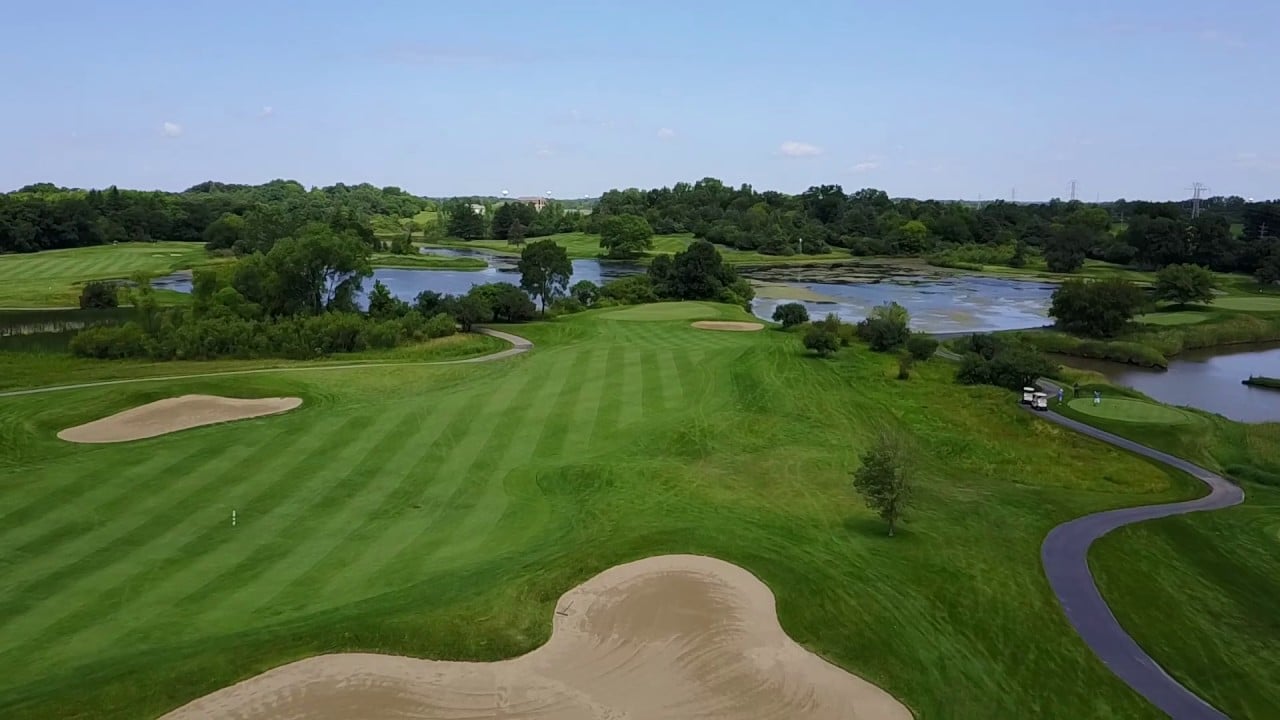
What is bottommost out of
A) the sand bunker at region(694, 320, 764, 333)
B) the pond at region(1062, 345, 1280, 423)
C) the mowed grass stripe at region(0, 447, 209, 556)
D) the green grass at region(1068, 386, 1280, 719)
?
the pond at region(1062, 345, 1280, 423)

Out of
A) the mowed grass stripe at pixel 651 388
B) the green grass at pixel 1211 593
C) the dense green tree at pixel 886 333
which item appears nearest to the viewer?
the green grass at pixel 1211 593

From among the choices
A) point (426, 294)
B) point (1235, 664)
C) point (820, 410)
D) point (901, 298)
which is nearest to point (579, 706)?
point (1235, 664)

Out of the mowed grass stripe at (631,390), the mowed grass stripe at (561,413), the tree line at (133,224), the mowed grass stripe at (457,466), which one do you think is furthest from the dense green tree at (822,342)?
the tree line at (133,224)

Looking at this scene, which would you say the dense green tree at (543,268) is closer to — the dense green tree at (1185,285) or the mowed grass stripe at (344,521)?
the mowed grass stripe at (344,521)

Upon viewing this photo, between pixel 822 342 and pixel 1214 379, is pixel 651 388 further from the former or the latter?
pixel 1214 379

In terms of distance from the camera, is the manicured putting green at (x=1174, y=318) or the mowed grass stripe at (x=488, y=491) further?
the manicured putting green at (x=1174, y=318)

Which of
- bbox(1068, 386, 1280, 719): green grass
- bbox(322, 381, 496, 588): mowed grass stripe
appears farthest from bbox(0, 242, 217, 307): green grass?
bbox(1068, 386, 1280, 719): green grass

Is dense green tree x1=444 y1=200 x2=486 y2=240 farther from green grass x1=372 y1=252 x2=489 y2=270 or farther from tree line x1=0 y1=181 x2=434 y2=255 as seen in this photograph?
green grass x1=372 y1=252 x2=489 y2=270
